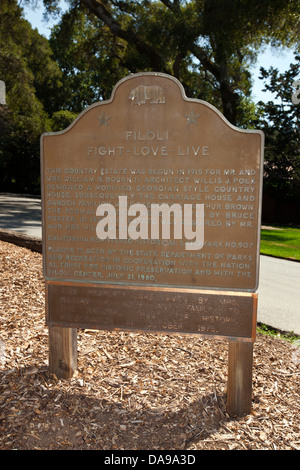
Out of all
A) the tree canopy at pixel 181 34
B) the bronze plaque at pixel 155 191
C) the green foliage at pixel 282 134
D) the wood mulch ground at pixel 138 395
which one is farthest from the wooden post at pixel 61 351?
the green foliage at pixel 282 134

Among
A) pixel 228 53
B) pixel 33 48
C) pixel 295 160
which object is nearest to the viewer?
pixel 228 53

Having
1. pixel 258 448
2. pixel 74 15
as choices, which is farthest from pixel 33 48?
pixel 258 448

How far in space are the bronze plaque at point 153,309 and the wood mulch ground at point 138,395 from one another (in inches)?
21.3

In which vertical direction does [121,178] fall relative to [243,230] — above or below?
above

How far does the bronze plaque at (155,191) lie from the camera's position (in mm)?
3018

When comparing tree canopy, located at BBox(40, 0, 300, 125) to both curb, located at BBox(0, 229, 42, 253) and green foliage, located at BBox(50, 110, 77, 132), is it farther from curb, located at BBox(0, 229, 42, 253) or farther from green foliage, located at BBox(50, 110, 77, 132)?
curb, located at BBox(0, 229, 42, 253)

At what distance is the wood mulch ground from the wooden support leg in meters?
0.08

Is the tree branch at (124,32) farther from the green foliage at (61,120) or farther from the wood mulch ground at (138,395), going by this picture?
the wood mulch ground at (138,395)

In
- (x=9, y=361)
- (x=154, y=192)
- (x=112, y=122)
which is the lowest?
(x=9, y=361)

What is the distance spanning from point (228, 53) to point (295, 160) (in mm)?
10995

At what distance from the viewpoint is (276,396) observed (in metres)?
3.44

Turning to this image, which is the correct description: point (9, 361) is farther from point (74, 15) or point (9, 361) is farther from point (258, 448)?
point (74, 15)

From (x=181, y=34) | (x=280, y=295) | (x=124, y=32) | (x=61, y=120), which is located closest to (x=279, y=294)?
(x=280, y=295)

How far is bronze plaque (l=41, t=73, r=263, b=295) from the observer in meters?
3.02
